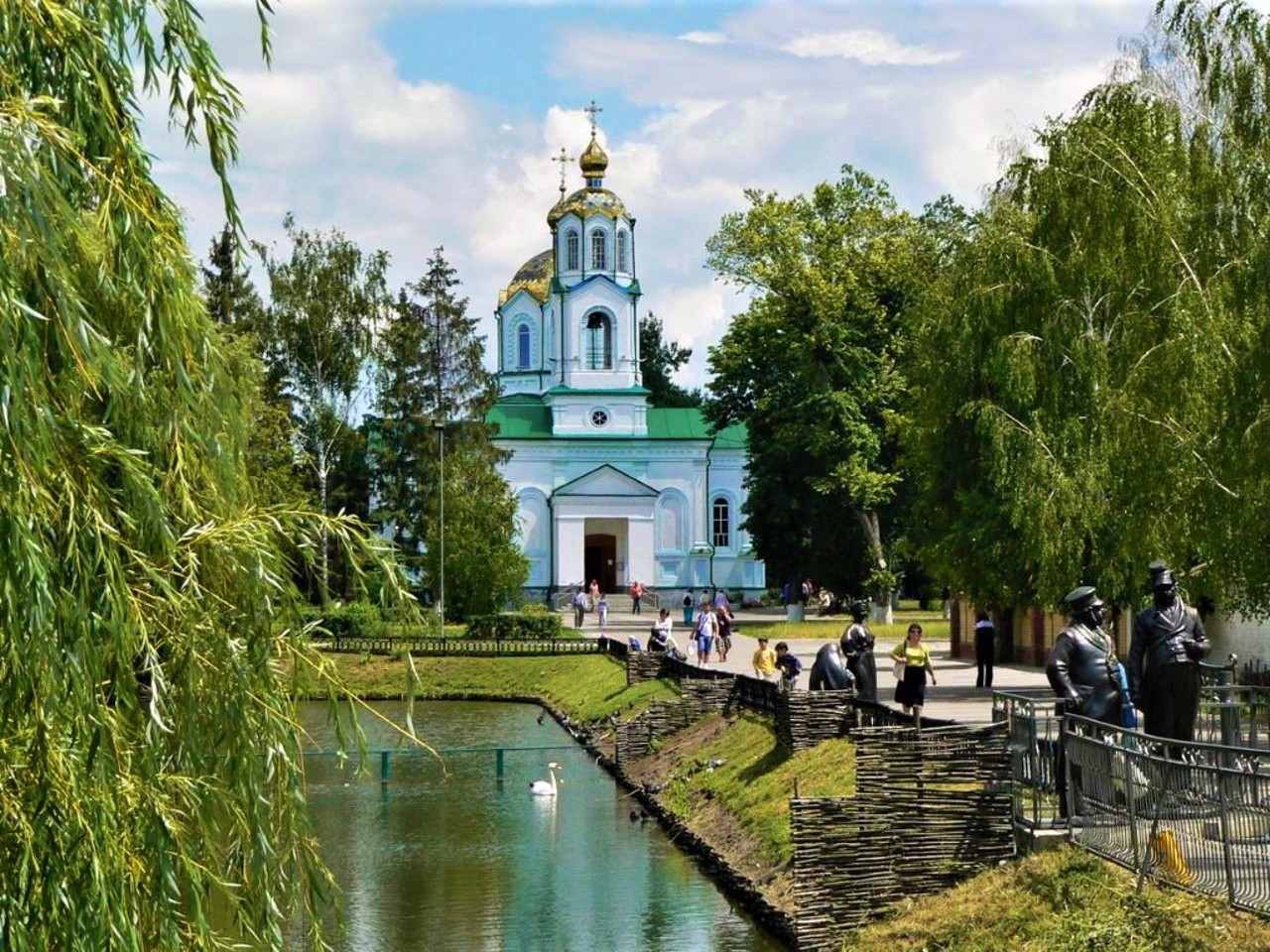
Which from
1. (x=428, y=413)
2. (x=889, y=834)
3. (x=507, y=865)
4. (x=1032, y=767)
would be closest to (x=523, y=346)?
(x=428, y=413)

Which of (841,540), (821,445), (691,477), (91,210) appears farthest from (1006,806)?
(691,477)

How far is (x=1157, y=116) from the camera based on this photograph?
87.6ft

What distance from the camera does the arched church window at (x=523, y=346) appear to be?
283ft

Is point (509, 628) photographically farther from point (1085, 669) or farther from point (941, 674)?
point (1085, 669)

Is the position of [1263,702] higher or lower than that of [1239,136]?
lower

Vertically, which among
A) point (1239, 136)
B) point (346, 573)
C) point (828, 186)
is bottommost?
point (346, 573)

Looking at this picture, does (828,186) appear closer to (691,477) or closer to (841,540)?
(841,540)

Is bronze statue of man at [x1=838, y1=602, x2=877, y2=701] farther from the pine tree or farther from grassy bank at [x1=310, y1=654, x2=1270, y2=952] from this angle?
the pine tree

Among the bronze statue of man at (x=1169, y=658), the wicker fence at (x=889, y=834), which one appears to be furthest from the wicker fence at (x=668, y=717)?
the bronze statue of man at (x=1169, y=658)

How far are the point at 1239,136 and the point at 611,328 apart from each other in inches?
2303

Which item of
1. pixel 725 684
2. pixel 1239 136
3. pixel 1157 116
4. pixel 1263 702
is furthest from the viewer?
pixel 725 684

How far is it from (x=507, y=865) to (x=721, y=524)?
5828cm

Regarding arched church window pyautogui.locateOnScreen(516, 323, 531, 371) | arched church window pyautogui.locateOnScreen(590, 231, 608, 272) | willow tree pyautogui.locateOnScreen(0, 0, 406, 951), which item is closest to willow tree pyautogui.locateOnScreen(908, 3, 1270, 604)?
willow tree pyautogui.locateOnScreen(0, 0, 406, 951)

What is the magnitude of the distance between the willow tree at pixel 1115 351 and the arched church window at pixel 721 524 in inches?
1809
